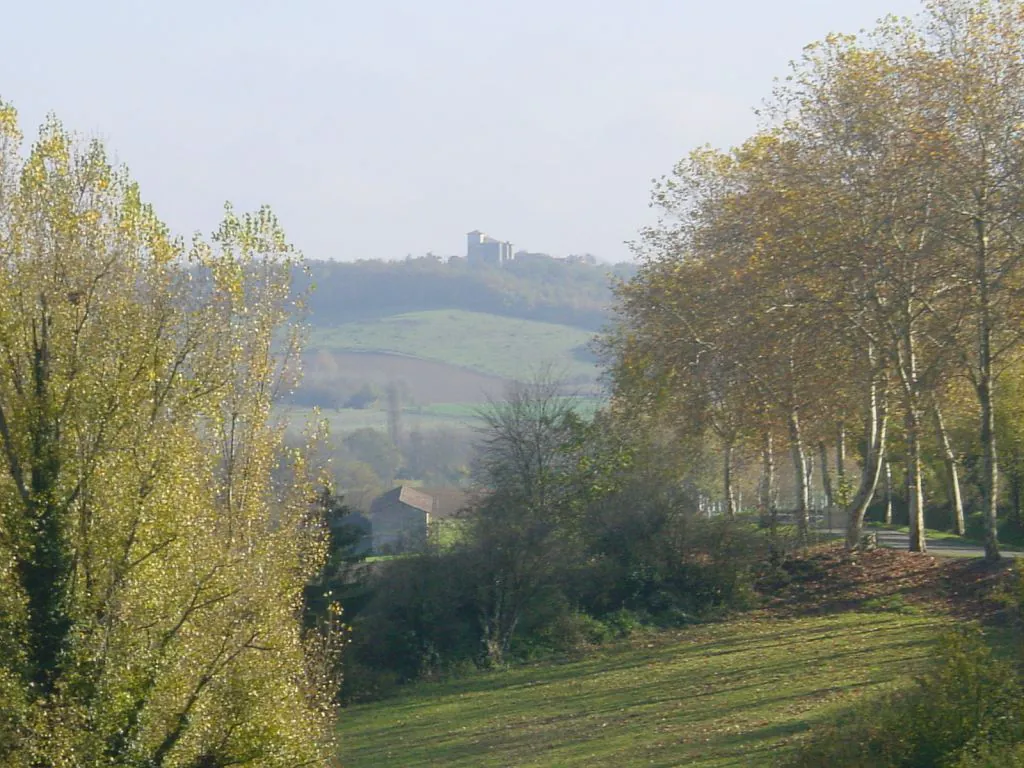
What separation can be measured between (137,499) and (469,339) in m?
97.8

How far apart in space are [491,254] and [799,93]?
137 metres

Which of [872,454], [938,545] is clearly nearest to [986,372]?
[872,454]

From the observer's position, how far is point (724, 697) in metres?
19.5

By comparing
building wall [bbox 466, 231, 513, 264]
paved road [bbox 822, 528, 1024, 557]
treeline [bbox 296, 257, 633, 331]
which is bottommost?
paved road [bbox 822, 528, 1024, 557]

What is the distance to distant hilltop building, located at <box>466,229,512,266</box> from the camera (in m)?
158

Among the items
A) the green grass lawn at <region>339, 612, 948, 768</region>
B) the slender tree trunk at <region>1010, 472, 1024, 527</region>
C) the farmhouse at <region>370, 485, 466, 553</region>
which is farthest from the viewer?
the slender tree trunk at <region>1010, 472, 1024, 527</region>

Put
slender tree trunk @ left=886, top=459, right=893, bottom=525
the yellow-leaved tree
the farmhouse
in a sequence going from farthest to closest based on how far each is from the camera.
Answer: slender tree trunk @ left=886, top=459, right=893, bottom=525, the farmhouse, the yellow-leaved tree

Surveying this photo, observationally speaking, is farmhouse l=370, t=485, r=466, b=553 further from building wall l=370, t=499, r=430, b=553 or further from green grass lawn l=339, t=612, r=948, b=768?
green grass lawn l=339, t=612, r=948, b=768

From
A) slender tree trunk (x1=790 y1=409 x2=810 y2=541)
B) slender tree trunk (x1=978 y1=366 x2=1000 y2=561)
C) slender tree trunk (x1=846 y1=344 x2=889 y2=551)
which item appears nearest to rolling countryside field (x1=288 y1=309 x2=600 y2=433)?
slender tree trunk (x1=790 y1=409 x2=810 y2=541)

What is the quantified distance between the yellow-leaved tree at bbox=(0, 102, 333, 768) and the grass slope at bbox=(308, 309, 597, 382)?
75606 millimetres

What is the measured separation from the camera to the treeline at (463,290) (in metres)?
115

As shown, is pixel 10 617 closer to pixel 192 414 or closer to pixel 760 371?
pixel 192 414

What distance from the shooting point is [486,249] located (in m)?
167

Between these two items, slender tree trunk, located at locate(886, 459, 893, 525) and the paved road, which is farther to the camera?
slender tree trunk, located at locate(886, 459, 893, 525)
